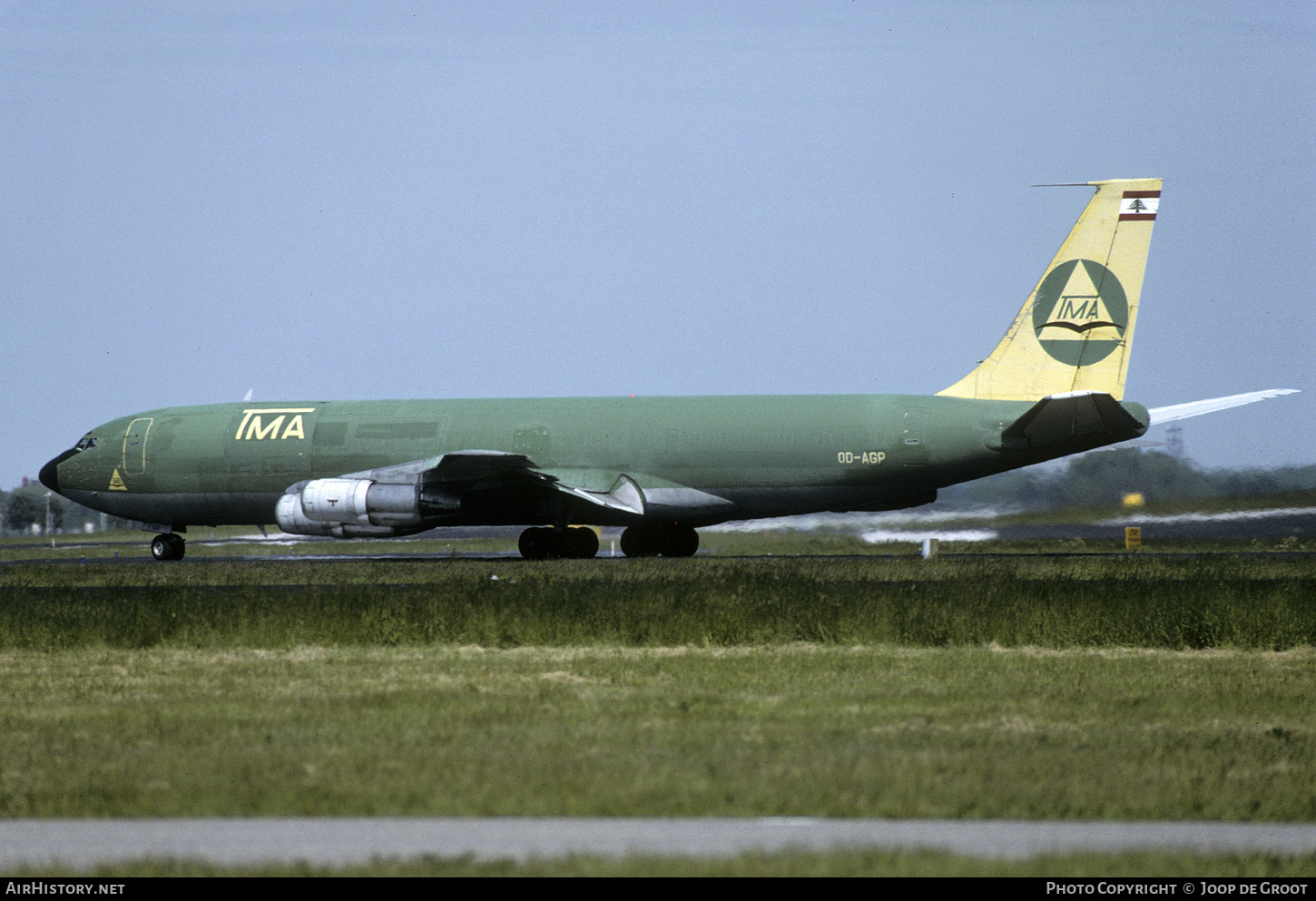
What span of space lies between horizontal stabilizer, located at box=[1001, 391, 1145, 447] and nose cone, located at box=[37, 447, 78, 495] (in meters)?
26.2

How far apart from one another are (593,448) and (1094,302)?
12585 mm

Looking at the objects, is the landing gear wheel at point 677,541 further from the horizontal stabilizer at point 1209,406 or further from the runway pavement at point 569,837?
the runway pavement at point 569,837

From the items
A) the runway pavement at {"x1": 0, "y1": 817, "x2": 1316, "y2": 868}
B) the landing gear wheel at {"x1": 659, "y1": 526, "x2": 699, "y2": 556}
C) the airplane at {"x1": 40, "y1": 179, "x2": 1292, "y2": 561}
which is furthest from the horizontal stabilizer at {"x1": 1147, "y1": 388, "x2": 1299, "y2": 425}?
the runway pavement at {"x1": 0, "y1": 817, "x2": 1316, "y2": 868}

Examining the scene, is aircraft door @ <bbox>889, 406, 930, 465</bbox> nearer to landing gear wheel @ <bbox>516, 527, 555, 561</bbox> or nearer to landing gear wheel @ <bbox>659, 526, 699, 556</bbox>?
landing gear wheel @ <bbox>659, 526, 699, 556</bbox>

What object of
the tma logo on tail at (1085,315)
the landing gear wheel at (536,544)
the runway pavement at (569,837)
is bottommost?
the landing gear wheel at (536,544)

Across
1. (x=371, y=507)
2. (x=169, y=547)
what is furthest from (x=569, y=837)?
(x=169, y=547)

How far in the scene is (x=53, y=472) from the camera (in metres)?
40.0

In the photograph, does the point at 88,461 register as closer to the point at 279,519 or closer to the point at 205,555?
the point at 205,555

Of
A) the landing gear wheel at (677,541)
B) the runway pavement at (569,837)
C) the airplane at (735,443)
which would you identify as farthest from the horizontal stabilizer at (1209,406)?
the runway pavement at (569,837)

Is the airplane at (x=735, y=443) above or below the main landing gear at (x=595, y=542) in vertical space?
above

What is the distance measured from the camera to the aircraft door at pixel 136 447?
125 ft

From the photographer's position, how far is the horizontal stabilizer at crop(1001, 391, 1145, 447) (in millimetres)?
30453

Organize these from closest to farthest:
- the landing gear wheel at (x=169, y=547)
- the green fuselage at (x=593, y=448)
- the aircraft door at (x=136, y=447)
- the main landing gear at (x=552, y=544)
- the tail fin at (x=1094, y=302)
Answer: the green fuselage at (x=593, y=448) < the tail fin at (x=1094, y=302) < the main landing gear at (x=552, y=544) < the aircraft door at (x=136, y=447) < the landing gear wheel at (x=169, y=547)

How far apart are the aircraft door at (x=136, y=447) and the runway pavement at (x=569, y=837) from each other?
32.2m
